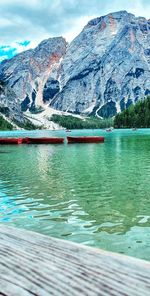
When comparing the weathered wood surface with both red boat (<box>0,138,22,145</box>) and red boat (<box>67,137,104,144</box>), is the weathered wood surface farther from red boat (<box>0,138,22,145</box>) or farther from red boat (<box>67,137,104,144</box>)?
red boat (<box>0,138,22,145</box>)

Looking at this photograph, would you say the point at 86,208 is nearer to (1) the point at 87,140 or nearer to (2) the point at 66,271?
(2) the point at 66,271

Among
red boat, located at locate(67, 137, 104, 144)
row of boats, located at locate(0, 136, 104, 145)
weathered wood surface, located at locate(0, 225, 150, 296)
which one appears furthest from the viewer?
row of boats, located at locate(0, 136, 104, 145)

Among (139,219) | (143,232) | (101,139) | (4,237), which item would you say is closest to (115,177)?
(139,219)

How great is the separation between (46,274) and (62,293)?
429 millimetres

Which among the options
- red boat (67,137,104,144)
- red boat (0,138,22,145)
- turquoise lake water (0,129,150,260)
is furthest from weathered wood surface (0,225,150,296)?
red boat (0,138,22,145)

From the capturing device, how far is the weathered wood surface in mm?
3121

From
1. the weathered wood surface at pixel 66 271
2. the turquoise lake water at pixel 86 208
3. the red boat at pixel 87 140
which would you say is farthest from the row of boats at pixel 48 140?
the weathered wood surface at pixel 66 271

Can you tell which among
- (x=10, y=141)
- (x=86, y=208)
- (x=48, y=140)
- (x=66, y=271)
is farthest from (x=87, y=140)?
(x=66, y=271)

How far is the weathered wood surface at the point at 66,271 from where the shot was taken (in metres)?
3.12

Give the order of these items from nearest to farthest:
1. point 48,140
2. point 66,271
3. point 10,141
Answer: point 66,271
point 10,141
point 48,140

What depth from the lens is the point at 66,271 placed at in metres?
3.52

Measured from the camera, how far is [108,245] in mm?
11852

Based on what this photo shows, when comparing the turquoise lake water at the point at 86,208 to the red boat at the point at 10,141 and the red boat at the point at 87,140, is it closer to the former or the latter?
the red boat at the point at 87,140

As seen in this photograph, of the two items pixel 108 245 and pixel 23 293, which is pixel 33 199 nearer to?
pixel 108 245
